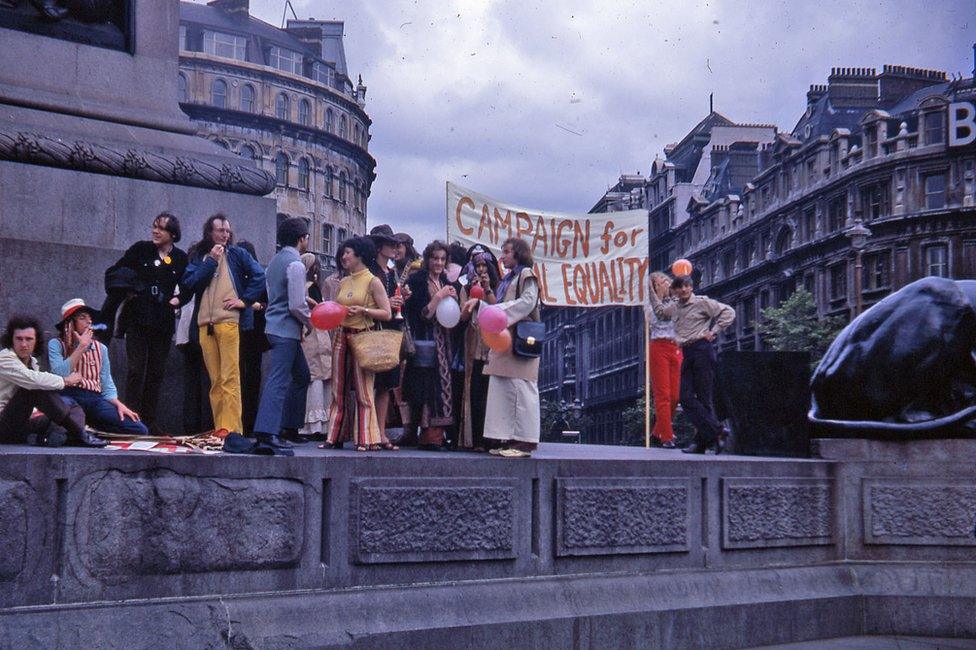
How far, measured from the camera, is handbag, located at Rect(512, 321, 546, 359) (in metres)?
8.78

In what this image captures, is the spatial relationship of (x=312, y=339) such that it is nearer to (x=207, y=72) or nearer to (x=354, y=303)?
(x=354, y=303)

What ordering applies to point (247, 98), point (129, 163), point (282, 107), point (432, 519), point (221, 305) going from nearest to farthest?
point (432, 519) → point (221, 305) → point (129, 163) → point (247, 98) → point (282, 107)

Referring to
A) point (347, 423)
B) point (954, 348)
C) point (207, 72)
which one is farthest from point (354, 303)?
point (207, 72)

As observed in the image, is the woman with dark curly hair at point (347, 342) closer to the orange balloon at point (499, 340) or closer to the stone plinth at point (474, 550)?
the orange balloon at point (499, 340)

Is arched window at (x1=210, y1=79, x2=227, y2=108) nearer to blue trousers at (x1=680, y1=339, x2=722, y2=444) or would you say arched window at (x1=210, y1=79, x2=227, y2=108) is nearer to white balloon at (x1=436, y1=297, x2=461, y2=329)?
blue trousers at (x1=680, y1=339, x2=722, y2=444)

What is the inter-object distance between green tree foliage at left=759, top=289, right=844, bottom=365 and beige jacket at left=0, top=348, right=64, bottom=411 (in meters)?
50.5

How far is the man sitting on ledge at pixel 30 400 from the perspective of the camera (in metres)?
7.36

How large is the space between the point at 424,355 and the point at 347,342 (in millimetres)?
818

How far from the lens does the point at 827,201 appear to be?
6262 cm

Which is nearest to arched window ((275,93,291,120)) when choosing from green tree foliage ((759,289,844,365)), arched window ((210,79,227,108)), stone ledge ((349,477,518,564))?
arched window ((210,79,227,108))

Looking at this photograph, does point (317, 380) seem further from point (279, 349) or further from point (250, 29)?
point (250, 29)

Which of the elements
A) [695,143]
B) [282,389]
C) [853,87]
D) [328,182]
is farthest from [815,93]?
[282,389]

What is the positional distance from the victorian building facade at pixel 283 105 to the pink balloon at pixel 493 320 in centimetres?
7054

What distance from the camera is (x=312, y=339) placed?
11.8 m
